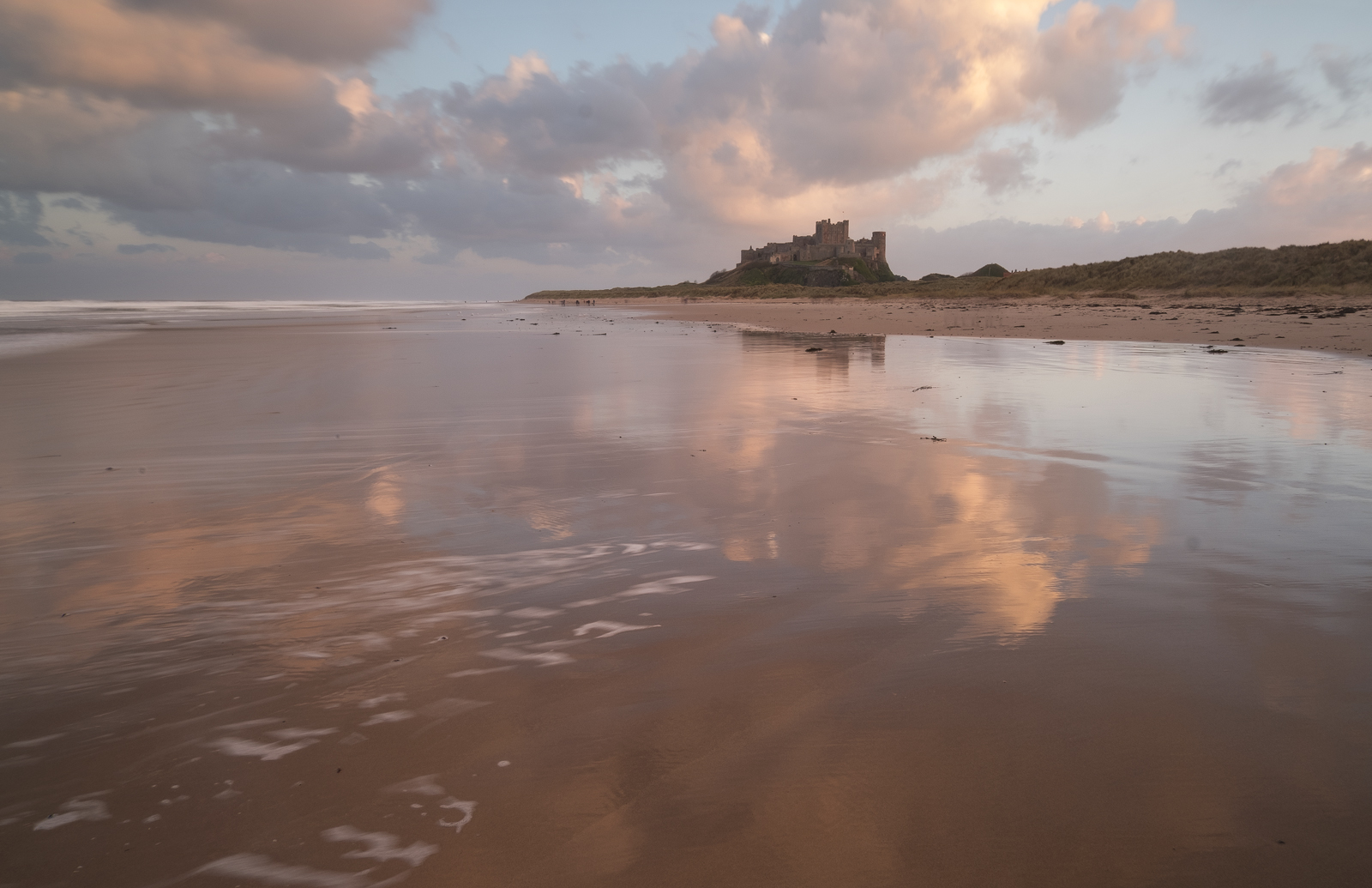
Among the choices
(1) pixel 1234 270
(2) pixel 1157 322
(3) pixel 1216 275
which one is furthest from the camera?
(3) pixel 1216 275

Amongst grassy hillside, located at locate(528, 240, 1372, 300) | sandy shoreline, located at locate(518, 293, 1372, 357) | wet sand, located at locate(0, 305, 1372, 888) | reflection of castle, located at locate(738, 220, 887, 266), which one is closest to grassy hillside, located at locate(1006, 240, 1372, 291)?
grassy hillside, located at locate(528, 240, 1372, 300)

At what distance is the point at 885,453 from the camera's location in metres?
5.59

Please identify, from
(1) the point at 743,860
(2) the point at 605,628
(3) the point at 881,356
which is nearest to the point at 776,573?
(2) the point at 605,628

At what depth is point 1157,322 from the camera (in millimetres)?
21453

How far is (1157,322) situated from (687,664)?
80.1 ft

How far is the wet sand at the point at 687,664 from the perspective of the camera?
1.65m

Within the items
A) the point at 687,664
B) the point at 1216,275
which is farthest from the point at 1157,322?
the point at 687,664

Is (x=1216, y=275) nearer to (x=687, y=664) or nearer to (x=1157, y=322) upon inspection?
(x=1157, y=322)

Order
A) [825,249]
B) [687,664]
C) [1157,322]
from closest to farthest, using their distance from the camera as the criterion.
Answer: [687,664], [1157,322], [825,249]

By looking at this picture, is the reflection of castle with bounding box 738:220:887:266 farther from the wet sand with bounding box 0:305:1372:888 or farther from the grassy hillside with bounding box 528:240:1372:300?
the wet sand with bounding box 0:305:1372:888

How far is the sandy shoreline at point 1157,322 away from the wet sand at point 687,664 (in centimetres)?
1378

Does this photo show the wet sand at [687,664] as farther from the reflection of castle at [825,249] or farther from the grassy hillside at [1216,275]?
the reflection of castle at [825,249]

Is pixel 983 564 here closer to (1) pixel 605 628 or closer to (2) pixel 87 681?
(1) pixel 605 628

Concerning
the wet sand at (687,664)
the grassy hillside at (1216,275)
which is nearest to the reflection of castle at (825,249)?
the grassy hillside at (1216,275)
